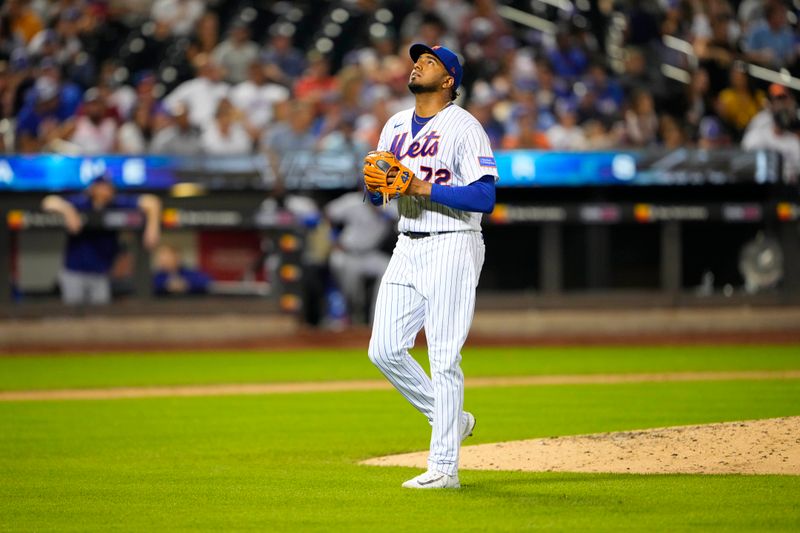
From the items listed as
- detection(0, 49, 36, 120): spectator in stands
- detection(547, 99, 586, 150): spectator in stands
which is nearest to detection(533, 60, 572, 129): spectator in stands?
detection(547, 99, 586, 150): spectator in stands

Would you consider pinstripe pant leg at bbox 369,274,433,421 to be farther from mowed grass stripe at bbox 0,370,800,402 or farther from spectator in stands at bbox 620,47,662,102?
spectator in stands at bbox 620,47,662,102

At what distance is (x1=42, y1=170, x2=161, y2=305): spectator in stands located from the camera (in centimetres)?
1441

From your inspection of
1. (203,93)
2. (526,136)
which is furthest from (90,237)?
(526,136)

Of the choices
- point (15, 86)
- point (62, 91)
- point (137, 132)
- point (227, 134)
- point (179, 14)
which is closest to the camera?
point (227, 134)

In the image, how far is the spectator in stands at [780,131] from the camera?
15.3 meters

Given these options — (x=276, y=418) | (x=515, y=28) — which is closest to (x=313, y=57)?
(x=515, y=28)

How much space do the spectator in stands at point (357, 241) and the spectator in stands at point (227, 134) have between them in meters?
1.25

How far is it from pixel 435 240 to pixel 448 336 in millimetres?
435

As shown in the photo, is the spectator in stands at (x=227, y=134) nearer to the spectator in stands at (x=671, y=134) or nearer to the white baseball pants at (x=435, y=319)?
the spectator in stands at (x=671, y=134)

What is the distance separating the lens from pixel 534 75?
16812mm

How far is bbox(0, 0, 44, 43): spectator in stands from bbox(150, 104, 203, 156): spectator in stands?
3213 mm

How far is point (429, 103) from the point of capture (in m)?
5.83

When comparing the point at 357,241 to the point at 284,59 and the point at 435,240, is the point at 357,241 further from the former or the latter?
the point at 435,240

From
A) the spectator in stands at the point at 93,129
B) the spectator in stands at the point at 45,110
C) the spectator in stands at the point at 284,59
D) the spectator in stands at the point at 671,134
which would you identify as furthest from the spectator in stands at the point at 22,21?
the spectator in stands at the point at 671,134
